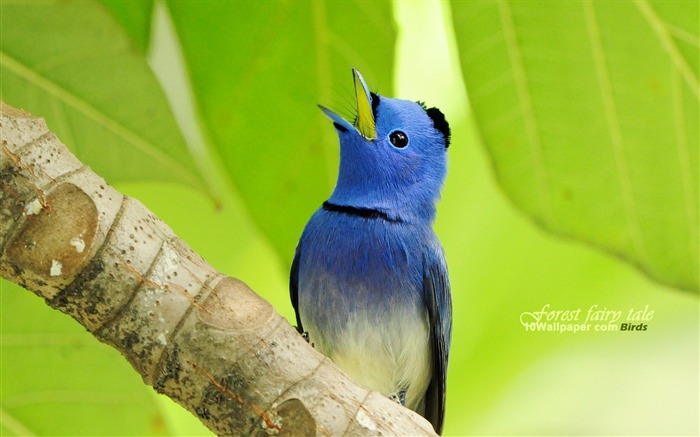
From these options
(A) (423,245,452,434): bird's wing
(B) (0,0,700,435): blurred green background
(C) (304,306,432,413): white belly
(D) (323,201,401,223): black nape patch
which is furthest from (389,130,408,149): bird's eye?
(B) (0,0,700,435): blurred green background

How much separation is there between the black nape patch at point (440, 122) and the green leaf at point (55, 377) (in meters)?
1.42

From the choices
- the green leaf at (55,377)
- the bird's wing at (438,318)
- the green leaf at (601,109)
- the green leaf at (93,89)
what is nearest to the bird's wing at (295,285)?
the bird's wing at (438,318)

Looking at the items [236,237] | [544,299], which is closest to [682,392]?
[544,299]

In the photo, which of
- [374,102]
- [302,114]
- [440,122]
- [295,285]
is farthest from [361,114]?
[302,114]

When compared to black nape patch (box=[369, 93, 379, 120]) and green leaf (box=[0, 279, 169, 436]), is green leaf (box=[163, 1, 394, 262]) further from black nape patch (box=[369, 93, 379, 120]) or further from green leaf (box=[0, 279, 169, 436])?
black nape patch (box=[369, 93, 379, 120])

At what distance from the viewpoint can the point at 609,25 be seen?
1.75 metres

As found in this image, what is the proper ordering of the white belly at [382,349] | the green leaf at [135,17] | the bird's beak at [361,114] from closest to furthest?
1. the green leaf at [135,17]
2. the bird's beak at [361,114]
3. the white belly at [382,349]

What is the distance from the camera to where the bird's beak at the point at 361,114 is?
1991 mm

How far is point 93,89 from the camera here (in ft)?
5.92

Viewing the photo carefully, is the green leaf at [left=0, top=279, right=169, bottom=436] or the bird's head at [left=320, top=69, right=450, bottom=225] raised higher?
the bird's head at [left=320, top=69, right=450, bottom=225]

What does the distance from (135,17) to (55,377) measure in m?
0.85

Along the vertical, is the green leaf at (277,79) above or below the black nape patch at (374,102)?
below

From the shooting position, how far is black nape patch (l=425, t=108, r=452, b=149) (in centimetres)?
289

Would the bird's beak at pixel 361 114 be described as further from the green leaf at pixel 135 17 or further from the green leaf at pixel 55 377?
the green leaf at pixel 55 377
